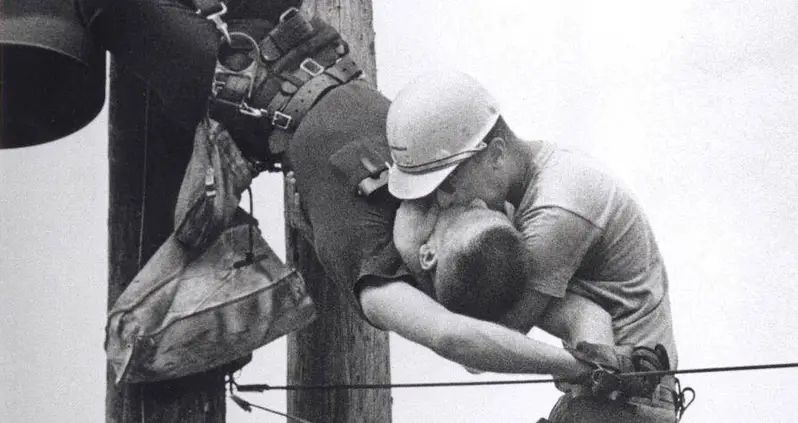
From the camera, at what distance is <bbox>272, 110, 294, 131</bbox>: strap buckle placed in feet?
28.2

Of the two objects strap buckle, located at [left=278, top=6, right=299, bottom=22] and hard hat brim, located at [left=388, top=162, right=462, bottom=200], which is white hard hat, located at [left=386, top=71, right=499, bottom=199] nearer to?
hard hat brim, located at [left=388, top=162, right=462, bottom=200]

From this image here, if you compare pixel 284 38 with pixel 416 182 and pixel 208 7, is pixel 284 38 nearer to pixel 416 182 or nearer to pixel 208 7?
pixel 208 7

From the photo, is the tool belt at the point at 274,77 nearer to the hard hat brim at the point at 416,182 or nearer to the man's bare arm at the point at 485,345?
the hard hat brim at the point at 416,182

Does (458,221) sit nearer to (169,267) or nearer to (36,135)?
(169,267)

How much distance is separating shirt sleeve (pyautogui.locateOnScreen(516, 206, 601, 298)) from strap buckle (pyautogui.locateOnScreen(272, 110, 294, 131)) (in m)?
1.40

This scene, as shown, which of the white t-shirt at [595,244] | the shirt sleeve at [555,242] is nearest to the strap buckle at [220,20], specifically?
the white t-shirt at [595,244]

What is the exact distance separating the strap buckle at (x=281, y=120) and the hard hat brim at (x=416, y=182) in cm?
86

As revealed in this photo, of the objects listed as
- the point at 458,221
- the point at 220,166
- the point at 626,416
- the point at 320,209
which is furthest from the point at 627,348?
the point at 220,166

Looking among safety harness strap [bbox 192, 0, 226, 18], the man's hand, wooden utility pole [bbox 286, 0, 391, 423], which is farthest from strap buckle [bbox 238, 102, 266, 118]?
the man's hand

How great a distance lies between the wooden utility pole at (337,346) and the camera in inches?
360

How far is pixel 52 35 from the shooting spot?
8.50m

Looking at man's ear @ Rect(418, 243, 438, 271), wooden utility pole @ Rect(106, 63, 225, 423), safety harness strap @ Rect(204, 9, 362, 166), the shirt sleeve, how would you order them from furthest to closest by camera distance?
wooden utility pole @ Rect(106, 63, 225, 423) → safety harness strap @ Rect(204, 9, 362, 166) → man's ear @ Rect(418, 243, 438, 271) → the shirt sleeve

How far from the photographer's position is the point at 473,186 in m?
7.70

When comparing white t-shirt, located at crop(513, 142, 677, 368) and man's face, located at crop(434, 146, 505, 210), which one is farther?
man's face, located at crop(434, 146, 505, 210)
